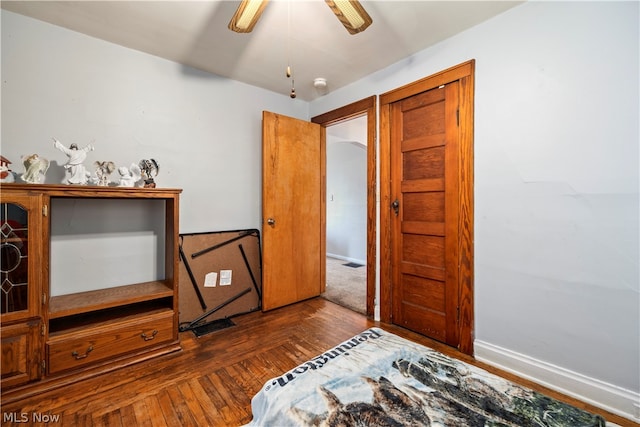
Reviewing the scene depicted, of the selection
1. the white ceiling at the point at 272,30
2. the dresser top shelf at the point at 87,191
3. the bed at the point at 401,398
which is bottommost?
the bed at the point at 401,398

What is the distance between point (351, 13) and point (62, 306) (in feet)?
8.72

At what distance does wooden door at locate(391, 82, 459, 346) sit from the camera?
2195 millimetres

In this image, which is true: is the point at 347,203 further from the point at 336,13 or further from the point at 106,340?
the point at 106,340

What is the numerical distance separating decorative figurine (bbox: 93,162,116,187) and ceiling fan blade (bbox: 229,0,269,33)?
1382 millimetres

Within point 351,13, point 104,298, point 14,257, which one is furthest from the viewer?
point 104,298

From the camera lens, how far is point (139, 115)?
2.42m

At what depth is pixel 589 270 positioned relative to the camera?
161 centimetres

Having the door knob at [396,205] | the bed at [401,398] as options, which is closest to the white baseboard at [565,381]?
the bed at [401,398]

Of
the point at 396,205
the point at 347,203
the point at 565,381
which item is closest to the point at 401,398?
the point at 565,381

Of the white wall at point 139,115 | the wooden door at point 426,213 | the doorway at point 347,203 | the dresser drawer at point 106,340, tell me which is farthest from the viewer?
the doorway at point 347,203

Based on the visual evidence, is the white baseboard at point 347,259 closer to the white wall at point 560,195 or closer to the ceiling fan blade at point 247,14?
the white wall at point 560,195

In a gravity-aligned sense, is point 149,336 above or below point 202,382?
above

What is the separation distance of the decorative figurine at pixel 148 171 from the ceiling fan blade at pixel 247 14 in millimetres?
1310

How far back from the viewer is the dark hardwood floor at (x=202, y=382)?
1489 mm
